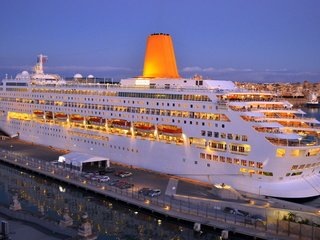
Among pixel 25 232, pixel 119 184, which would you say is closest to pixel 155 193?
pixel 119 184

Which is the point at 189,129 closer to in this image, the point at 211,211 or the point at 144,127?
the point at 144,127

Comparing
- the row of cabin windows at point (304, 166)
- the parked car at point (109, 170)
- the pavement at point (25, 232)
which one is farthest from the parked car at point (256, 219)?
the parked car at point (109, 170)

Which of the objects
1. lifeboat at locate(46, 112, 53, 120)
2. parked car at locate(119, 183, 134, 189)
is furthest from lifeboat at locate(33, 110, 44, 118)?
parked car at locate(119, 183, 134, 189)

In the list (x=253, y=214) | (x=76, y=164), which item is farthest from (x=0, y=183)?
(x=253, y=214)

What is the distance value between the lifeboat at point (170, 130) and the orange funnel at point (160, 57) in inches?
230

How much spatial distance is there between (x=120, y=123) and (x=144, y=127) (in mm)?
2961

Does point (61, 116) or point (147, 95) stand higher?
point (147, 95)

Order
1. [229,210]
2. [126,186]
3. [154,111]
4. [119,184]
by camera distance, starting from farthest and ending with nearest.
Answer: [154,111] < [119,184] < [126,186] < [229,210]

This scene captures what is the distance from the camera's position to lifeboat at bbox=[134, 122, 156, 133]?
29.6 m

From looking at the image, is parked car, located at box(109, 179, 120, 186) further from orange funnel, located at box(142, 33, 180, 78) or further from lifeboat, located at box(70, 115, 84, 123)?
lifeboat, located at box(70, 115, 84, 123)

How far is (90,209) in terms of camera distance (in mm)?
24344

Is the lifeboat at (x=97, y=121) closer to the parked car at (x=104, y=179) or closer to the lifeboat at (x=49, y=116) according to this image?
the lifeboat at (x=49, y=116)

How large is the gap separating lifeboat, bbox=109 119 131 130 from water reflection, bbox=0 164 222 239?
633cm

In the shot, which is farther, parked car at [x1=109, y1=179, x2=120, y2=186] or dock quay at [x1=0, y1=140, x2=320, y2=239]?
parked car at [x1=109, y1=179, x2=120, y2=186]
